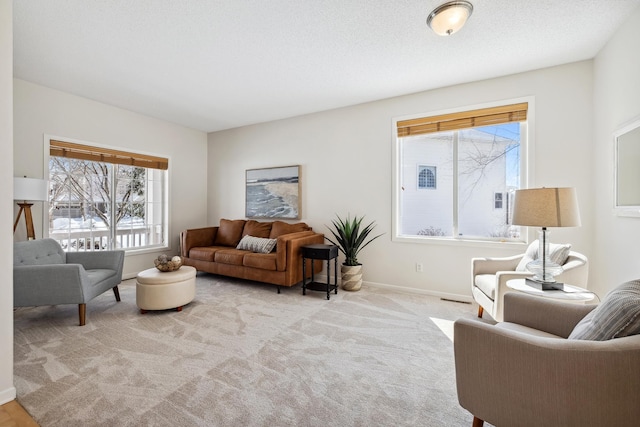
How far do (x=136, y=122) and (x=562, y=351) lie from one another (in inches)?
210

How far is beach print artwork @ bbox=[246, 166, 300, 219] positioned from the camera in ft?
14.8

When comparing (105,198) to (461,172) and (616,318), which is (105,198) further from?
(616,318)

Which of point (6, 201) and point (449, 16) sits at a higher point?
point (449, 16)

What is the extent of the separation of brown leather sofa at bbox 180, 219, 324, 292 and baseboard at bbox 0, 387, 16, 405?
2.30m

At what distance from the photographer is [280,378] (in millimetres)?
1806

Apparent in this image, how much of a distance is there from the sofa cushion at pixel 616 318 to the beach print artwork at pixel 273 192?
3.65 metres

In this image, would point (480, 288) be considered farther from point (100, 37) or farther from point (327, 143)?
point (100, 37)

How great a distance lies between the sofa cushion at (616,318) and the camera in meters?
1.03

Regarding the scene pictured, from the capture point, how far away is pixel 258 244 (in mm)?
4020

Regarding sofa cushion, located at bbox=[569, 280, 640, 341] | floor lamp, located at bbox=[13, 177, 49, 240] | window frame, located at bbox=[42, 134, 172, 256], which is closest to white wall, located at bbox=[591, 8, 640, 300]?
sofa cushion, located at bbox=[569, 280, 640, 341]

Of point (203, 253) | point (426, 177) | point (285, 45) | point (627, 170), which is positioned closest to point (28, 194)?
point (203, 253)

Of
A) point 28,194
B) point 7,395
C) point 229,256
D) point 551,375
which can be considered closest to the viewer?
point 551,375

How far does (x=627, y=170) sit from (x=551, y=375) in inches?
82.1

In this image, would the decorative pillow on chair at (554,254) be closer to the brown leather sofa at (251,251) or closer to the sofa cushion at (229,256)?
the brown leather sofa at (251,251)
